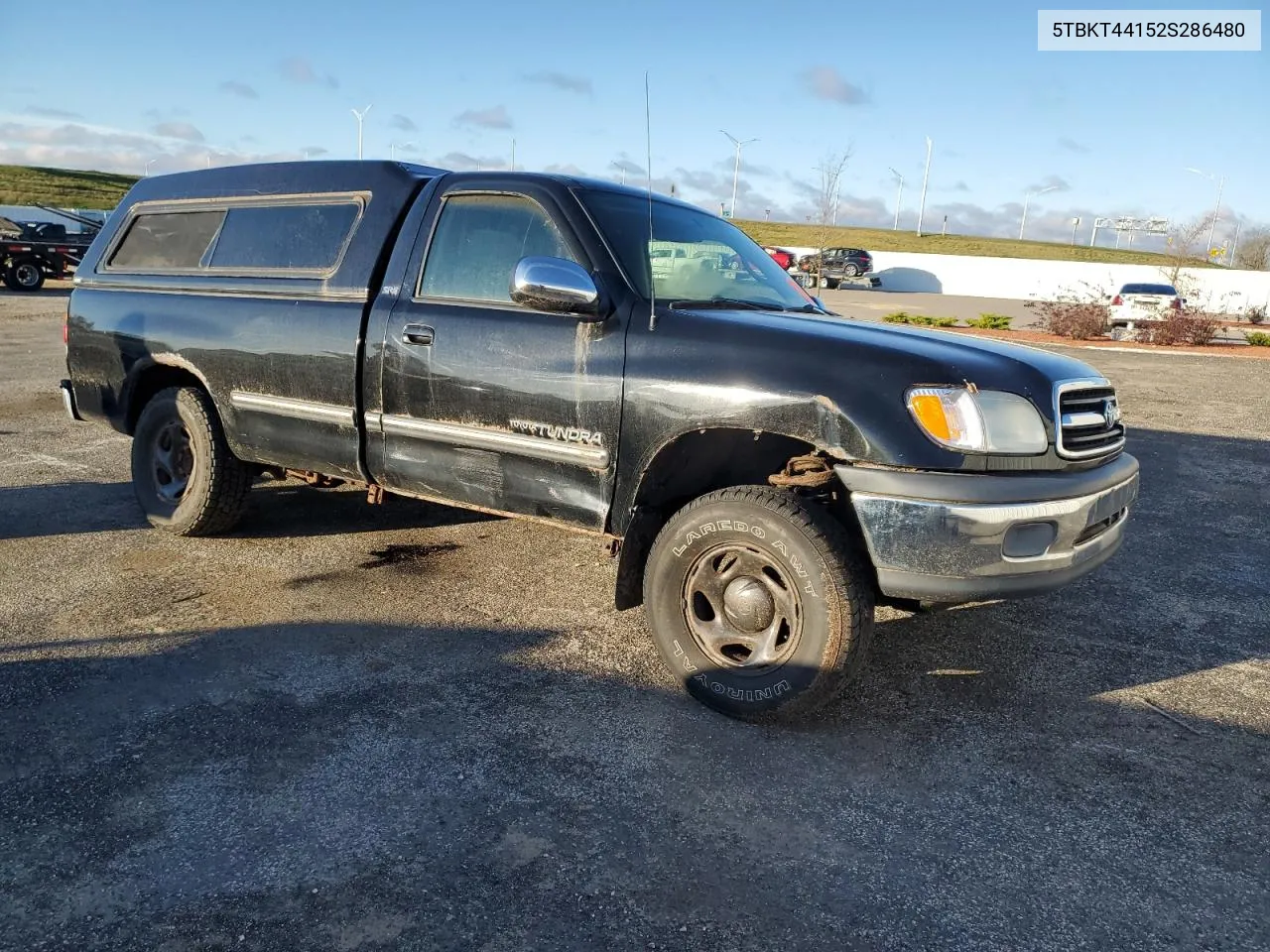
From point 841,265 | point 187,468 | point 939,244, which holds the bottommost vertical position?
point 187,468

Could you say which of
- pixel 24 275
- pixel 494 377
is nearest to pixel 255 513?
pixel 494 377

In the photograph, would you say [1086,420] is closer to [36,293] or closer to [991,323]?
[991,323]

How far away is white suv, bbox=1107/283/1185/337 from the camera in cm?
2159

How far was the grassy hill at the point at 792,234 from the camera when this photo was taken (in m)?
61.8

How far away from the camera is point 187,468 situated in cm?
518

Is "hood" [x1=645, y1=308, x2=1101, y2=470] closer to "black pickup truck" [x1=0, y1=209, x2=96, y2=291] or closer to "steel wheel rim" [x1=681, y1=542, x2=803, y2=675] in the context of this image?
"steel wheel rim" [x1=681, y1=542, x2=803, y2=675]

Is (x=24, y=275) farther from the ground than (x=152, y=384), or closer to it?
farther from the ground

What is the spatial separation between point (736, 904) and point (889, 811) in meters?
0.67

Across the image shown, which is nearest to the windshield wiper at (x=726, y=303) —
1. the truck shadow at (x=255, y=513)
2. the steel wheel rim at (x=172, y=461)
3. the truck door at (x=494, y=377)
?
the truck door at (x=494, y=377)

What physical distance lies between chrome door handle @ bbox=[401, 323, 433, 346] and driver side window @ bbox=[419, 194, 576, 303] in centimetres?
16

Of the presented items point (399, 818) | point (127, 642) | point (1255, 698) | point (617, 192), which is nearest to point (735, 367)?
point (617, 192)

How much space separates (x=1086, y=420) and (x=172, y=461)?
458cm

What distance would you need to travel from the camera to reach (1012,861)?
2551 mm

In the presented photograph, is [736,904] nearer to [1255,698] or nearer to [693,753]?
[693,753]
